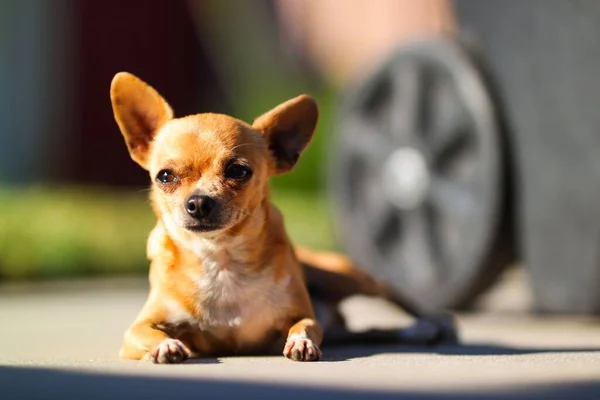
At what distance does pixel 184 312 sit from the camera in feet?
11.2

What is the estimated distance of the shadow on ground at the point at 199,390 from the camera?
2.49 meters

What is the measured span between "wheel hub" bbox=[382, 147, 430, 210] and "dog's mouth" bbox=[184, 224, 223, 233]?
2655 millimetres

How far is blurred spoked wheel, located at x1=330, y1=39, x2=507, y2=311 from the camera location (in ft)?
17.7

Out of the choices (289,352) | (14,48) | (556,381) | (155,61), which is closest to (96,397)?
(289,352)

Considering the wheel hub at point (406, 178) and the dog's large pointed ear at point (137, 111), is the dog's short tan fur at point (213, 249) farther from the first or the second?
the wheel hub at point (406, 178)

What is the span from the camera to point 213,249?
11.4 ft

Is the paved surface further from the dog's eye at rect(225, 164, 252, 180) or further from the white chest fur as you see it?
the dog's eye at rect(225, 164, 252, 180)

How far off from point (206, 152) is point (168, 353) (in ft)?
2.20

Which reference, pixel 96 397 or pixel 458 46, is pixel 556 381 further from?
pixel 458 46

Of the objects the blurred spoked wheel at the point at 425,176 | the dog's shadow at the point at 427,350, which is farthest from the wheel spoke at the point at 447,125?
the dog's shadow at the point at 427,350

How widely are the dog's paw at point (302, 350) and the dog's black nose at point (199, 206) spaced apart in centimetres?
50

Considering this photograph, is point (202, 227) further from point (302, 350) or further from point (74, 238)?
point (74, 238)

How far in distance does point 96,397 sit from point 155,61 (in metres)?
13.2

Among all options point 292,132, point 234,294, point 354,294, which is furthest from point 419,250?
point 234,294
